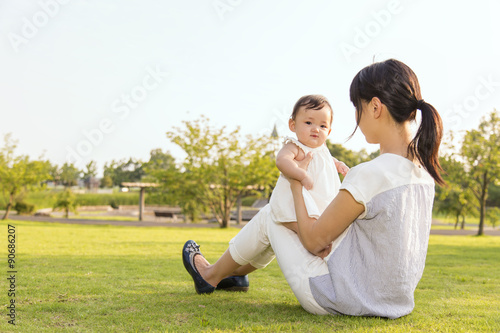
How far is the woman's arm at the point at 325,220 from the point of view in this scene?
1.97 meters

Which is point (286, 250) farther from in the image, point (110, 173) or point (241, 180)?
point (110, 173)

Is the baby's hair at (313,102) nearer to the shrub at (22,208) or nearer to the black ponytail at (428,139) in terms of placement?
the black ponytail at (428,139)

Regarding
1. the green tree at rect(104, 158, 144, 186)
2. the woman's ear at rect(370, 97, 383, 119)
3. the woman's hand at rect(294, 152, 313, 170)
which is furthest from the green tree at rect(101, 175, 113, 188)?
the woman's ear at rect(370, 97, 383, 119)

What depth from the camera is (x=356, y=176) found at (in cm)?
196

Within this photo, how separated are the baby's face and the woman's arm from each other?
1.19ft

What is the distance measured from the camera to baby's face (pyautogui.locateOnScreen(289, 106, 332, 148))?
2.51m

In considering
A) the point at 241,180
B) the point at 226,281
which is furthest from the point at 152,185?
the point at 226,281

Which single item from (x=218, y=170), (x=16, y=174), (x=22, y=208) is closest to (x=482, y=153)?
(x=218, y=170)

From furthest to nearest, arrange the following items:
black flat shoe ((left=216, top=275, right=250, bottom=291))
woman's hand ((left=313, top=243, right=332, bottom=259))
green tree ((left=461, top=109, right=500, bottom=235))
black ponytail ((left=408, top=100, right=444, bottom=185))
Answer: green tree ((left=461, top=109, right=500, bottom=235)) < black flat shoe ((left=216, top=275, right=250, bottom=291)) < woman's hand ((left=313, top=243, right=332, bottom=259)) < black ponytail ((left=408, top=100, right=444, bottom=185))

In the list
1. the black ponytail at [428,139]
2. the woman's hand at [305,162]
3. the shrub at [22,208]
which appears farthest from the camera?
the shrub at [22,208]

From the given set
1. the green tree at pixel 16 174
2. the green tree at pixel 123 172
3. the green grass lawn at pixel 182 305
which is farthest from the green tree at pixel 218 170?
the green tree at pixel 123 172

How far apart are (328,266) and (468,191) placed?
16.5 meters

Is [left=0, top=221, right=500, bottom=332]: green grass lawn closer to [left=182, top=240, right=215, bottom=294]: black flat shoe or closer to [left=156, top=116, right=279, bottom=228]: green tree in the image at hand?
[left=182, top=240, right=215, bottom=294]: black flat shoe

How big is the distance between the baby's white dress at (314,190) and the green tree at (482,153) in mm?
14896
